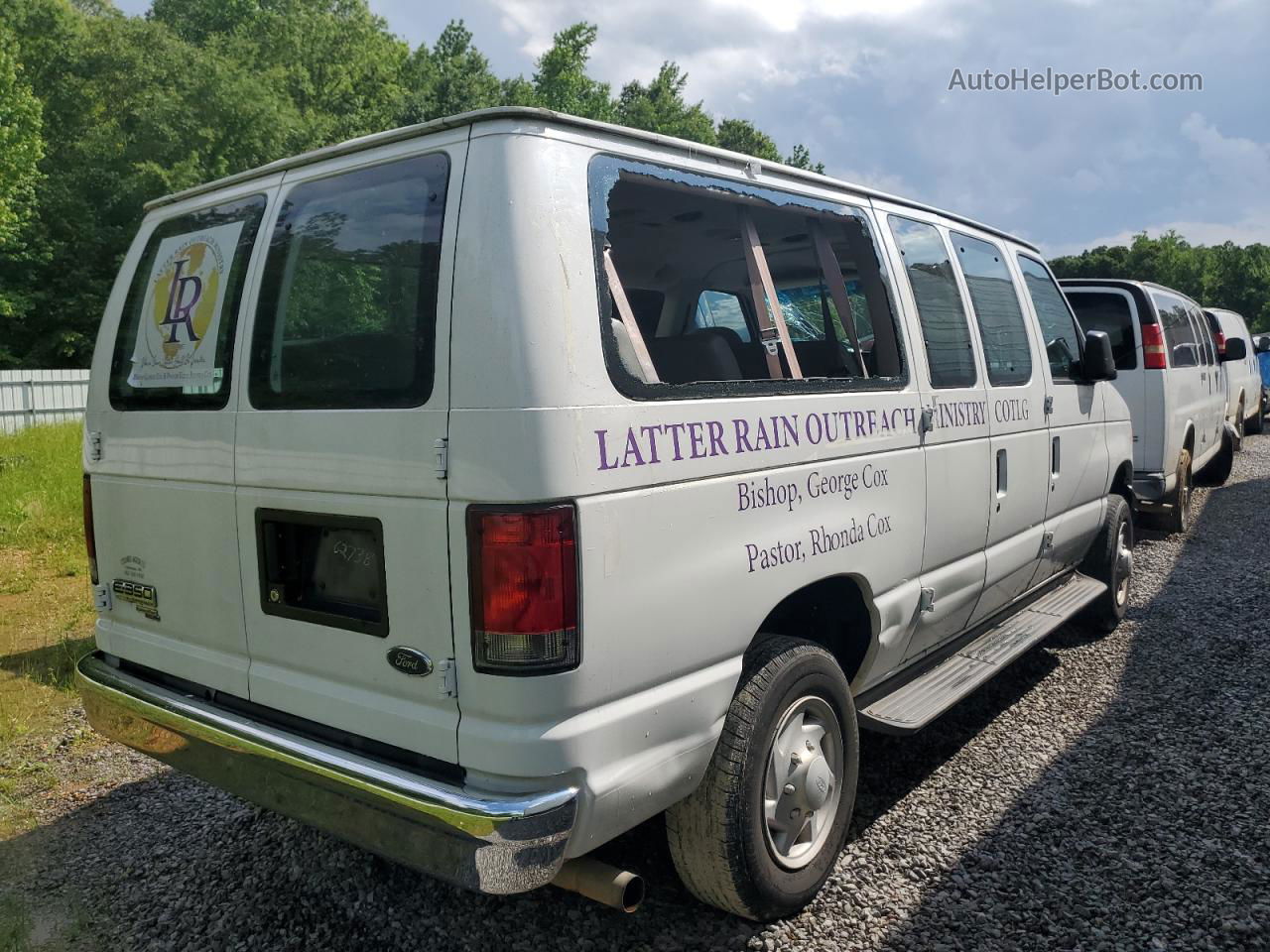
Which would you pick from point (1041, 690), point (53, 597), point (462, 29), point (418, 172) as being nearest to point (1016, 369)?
point (1041, 690)

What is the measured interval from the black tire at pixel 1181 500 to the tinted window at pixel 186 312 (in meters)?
8.27

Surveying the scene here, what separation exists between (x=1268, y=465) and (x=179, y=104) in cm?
3214

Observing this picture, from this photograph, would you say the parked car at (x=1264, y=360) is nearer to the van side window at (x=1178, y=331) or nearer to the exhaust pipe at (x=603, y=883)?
the van side window at (x=1178, y=331)

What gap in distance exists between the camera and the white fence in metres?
18.0

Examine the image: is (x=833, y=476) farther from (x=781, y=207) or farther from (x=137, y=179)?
(x=137, y=179)

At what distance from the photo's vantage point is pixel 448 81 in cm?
3453

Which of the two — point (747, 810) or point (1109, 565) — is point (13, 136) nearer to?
point (1109, 565)

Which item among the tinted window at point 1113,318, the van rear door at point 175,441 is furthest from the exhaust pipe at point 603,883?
the tinted window at point 1113,318

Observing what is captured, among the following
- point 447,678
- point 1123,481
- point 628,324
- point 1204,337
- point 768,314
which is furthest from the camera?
point 1204,337

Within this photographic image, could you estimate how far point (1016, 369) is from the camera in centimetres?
445

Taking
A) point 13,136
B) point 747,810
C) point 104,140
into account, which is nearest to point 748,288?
point 747,810

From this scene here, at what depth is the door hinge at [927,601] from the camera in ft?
11.8

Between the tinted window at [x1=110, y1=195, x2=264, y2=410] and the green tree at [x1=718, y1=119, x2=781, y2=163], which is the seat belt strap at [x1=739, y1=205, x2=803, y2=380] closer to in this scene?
the tinted window at [x1=110, y1=195, x2=264, y2=410]

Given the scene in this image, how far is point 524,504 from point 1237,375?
15617mm
